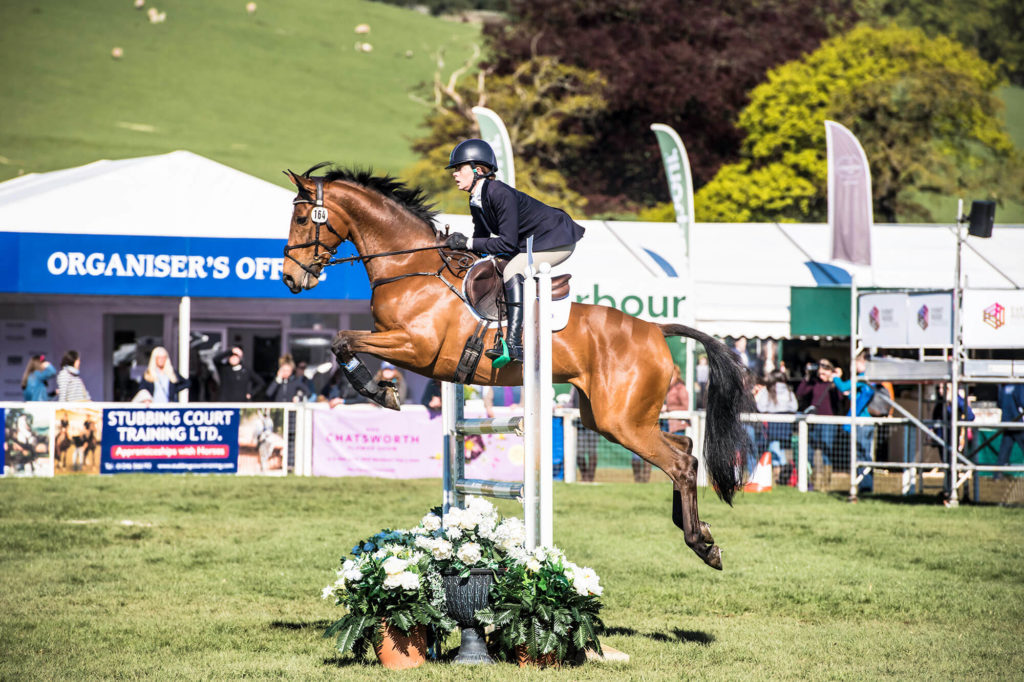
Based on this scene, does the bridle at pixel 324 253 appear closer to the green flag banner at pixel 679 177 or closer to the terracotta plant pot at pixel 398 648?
the terracotta plant pot at pixel 398 648

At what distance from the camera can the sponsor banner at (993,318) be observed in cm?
1291

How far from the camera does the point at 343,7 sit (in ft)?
239

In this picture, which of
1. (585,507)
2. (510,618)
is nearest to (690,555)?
(585,507)

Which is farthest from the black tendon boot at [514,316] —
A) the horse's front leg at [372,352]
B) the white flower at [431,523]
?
the white flower at [431,523]

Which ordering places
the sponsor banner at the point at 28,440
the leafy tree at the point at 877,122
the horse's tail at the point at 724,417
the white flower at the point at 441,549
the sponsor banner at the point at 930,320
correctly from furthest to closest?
the leafy tree at the point at 877,122 < the sponsor banner at the point at 28,440 < the sponsor banner at the point at 930,320 < the horse's tail at the point at 724,417 < the white flower at the point at 441,549

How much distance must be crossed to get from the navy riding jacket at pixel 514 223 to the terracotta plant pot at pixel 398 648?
212 cm

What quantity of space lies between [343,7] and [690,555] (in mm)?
68032

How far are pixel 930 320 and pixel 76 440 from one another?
11020mm

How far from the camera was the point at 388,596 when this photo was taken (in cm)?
578

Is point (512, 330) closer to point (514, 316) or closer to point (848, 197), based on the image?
point (514, 316)

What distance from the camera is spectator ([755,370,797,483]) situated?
15055 mm

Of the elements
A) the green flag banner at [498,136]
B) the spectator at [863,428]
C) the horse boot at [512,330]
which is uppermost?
the green flag banner at [498,136]

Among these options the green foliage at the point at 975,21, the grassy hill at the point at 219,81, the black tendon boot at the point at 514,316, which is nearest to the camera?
the black tendon boot at the point at 514,316

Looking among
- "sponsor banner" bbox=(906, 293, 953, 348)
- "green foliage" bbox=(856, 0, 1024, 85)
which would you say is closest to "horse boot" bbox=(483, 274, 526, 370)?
"sponsor banner" bbox=(906, 293, 953, 348)
